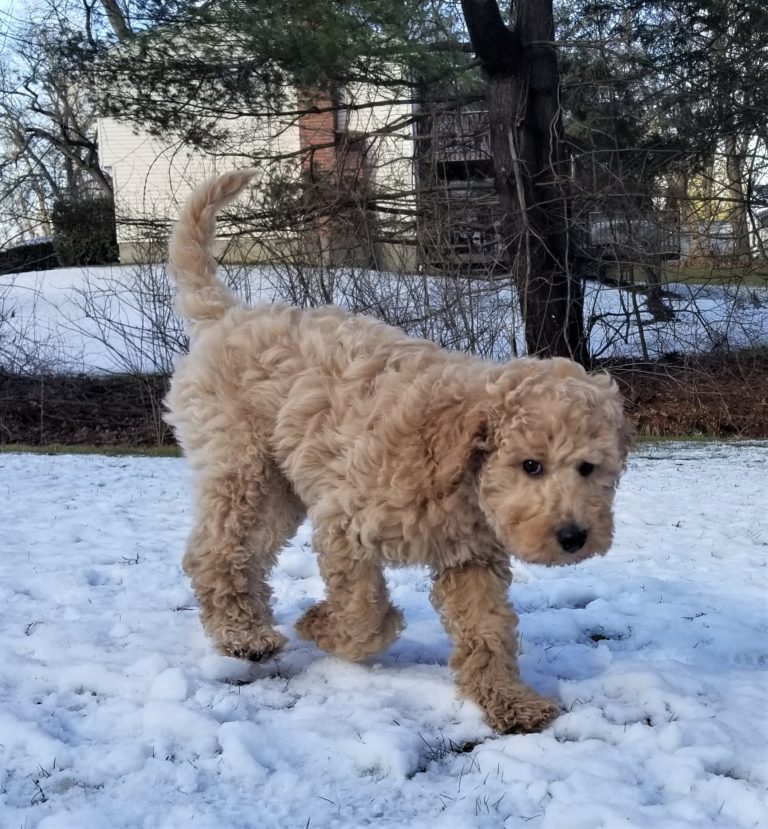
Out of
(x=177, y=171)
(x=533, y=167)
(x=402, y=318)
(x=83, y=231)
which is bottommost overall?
(x=402, y=318)

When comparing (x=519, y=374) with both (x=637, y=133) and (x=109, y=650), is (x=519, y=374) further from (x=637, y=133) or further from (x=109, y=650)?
(x=637, y=133)

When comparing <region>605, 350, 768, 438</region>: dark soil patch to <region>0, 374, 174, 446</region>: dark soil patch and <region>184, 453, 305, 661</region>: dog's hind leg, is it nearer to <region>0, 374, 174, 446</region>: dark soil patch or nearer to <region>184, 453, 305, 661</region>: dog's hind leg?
<region>0, 374, 174, 446</region>: dark soil patch

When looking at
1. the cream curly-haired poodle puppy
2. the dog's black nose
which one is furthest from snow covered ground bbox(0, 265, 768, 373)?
the dog's black nose

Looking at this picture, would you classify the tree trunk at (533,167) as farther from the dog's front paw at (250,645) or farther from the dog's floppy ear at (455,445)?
the dog's floppy ear at (455,445)

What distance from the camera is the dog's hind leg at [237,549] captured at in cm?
411

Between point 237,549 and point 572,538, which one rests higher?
point 572,538

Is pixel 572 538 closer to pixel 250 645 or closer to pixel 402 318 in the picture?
pixel 250 645

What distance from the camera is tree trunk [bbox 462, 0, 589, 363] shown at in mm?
13203

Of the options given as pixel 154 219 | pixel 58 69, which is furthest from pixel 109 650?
pixel 58 69

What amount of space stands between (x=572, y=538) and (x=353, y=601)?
1.09 meters

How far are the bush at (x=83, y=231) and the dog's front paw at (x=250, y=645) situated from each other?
2012 centimetres

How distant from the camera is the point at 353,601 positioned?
149 inches

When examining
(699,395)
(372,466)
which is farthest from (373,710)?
(699,395)

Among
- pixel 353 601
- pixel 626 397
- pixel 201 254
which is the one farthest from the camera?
pixel 626 397
